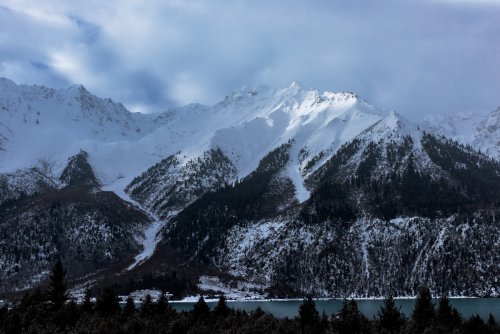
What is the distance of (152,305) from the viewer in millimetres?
101188

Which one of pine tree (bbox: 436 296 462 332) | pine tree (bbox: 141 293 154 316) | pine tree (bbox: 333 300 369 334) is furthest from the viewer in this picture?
pine tree (bbox: 141 293 154 316)

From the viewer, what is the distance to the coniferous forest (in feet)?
214

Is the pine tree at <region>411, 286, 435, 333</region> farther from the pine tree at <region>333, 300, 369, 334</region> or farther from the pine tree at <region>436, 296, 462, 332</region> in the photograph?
the pine tree at <region>333, 300, 369, 334</region>

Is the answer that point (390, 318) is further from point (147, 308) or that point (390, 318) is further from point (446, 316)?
point (147, 308)

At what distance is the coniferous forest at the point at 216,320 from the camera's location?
65.3 m

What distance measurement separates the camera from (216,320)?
91562 millimetres

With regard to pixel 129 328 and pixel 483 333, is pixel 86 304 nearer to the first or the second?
pixel 129 328

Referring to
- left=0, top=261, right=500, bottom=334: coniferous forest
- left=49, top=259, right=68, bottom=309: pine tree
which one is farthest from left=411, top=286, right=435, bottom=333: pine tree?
left=49, top=259, right=68, bottom=309: pine tree

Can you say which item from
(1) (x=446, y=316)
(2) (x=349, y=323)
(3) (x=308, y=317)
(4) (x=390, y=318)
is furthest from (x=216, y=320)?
(1) (x=446, y=316)

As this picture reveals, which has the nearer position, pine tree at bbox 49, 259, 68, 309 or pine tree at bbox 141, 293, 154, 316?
pine tree at bbox 49, 259, 68, 309

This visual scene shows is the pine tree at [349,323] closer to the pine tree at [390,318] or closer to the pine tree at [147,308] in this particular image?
the pine tree at [390,318]

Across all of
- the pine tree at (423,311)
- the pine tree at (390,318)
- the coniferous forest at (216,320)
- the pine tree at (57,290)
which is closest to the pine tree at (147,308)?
the coniferous forest at (216,320)

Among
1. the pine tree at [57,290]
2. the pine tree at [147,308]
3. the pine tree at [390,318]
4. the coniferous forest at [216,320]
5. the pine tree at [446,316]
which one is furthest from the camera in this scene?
the pine tree at [147,308]

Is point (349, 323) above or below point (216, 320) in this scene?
above
